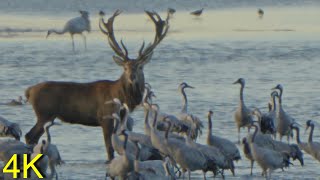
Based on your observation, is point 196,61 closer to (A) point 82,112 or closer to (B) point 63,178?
(A) point 82,112

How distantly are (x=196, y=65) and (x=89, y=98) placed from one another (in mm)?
11588

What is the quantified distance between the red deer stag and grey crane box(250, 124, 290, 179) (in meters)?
2.16

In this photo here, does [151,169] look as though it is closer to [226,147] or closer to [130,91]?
[226,147]

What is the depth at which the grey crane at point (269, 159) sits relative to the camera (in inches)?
567

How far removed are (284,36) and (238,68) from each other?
302 inches

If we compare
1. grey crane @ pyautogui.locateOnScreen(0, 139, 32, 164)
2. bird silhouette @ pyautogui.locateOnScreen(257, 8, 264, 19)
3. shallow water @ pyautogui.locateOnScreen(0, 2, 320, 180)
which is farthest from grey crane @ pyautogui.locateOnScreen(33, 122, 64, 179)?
bird silhouette @ pyautogui.locateOnScreen(257, 8, 264, 19)

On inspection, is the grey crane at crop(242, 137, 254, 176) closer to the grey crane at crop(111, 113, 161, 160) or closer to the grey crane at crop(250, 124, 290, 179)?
the grey crane at crop(250, 124, 290, 179)

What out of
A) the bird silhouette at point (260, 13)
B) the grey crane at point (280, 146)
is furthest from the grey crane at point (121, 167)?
the bird silhouette at point (260, 13)

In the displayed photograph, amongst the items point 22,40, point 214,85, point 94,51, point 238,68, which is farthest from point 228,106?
point 22,40

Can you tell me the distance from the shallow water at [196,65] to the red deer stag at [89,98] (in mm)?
443

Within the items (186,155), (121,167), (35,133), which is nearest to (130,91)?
(35,133)

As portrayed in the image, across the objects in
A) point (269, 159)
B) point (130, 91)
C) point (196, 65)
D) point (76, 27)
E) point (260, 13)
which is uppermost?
point (260, 13)

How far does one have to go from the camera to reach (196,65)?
91.6ft

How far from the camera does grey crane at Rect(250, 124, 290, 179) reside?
1440 cm
